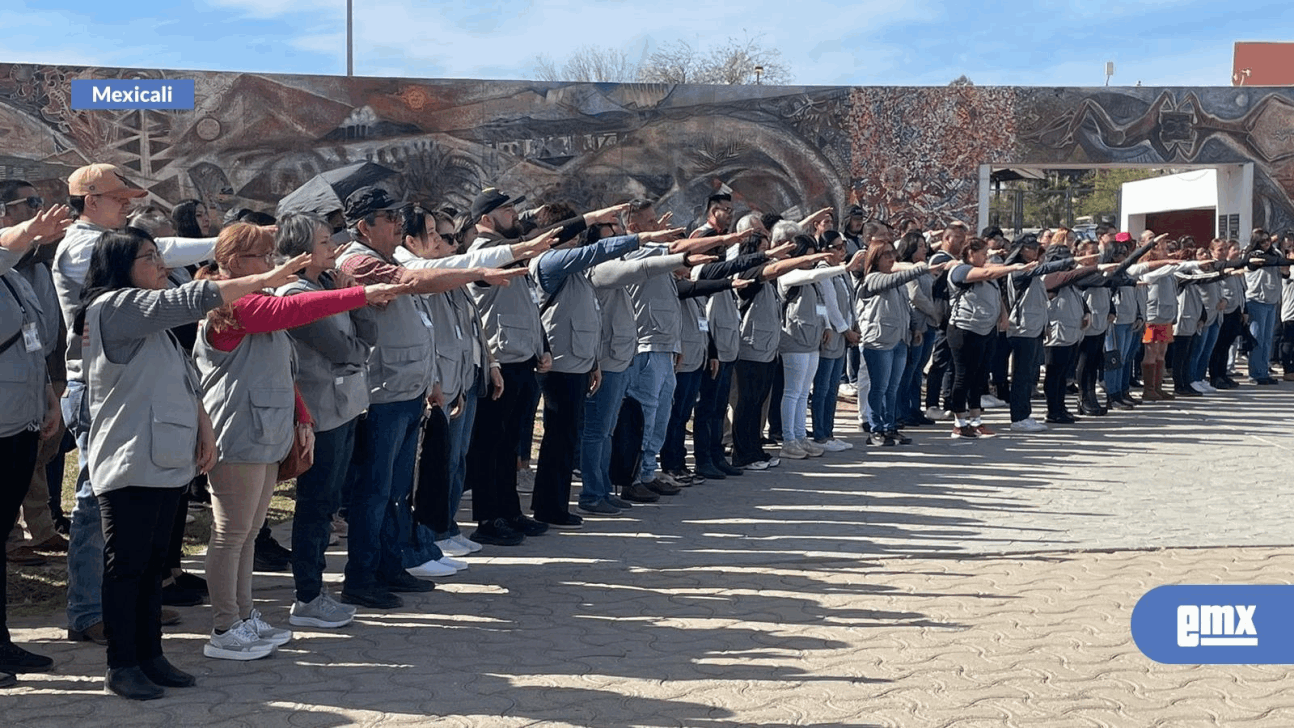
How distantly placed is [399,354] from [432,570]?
1311 mm

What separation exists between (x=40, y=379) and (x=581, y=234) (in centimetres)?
395

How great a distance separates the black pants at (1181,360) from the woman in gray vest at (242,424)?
538 inches

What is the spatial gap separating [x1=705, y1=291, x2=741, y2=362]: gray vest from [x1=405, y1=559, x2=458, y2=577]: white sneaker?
371cm

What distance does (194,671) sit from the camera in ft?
17.4

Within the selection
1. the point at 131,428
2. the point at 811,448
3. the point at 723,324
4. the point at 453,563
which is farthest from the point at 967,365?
the point at 131,428

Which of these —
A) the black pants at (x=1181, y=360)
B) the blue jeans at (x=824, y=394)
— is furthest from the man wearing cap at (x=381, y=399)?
the black pants at (x=1181, y=360)

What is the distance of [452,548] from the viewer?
7652 millimetres

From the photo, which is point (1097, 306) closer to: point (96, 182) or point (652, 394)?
point (652, 394)

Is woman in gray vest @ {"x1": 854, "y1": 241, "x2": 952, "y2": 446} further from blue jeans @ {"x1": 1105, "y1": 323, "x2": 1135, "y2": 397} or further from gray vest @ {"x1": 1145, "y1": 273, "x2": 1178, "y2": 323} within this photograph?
gray vest @ {"x1": 1145, "y1": 273, "x2": 1178, "y2": 323}

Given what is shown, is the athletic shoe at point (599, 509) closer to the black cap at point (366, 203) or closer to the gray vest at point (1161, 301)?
the black cap at point (366, 203)

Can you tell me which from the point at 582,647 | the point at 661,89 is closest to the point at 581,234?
the point at 582,647

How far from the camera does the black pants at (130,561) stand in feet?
16.1

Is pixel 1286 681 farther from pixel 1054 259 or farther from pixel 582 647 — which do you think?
pixel 1054 259

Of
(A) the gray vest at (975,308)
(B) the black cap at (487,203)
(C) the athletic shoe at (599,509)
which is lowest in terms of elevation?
(C) the athletic shoe at (599,509)
